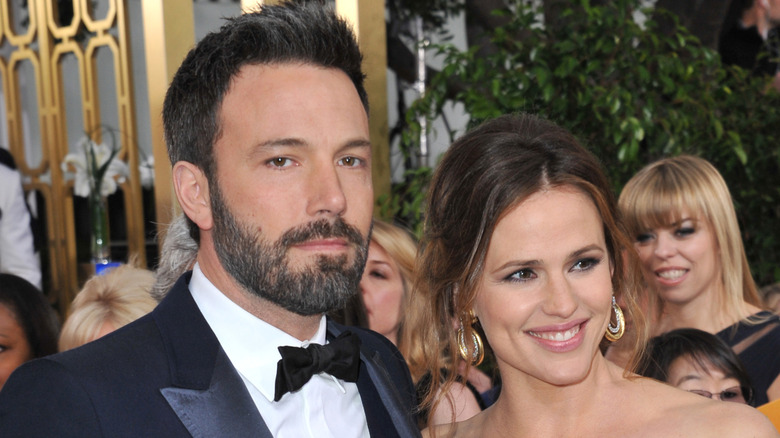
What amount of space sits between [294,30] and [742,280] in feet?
8.07

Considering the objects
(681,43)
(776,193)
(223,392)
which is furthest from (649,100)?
(223,392)

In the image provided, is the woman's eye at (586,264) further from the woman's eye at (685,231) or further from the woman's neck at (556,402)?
the woman's eye at (685,231)

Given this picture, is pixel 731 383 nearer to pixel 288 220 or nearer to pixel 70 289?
pixel 288 220

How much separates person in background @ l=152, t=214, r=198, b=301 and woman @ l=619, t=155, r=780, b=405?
191cm

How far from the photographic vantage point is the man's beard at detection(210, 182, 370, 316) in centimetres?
152

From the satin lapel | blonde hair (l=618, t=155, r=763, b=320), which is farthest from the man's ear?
blonde hair (l=618, t=155, r=763, b=320)

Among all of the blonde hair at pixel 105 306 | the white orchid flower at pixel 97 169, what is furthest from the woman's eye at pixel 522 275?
the white orchid flower at pixel 97 169

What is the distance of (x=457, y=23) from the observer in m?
6.38

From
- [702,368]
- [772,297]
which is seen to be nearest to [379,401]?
[702,368]

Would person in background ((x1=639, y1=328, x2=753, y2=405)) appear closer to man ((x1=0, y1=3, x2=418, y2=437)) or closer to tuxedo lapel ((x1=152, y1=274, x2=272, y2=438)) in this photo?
man ((x1=0, y1=3, x2=418, y2=437))

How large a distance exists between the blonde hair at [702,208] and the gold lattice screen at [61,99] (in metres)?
2.11

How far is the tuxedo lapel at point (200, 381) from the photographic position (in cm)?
144

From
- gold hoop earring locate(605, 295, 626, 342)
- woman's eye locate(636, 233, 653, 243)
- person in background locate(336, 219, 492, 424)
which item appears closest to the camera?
gold hoop earring locate(605, 295, 626, 342)

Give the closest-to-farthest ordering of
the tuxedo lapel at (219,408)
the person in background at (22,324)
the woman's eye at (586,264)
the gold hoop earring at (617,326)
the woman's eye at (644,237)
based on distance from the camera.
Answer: the tuxedo lapel at (219,408)
the woman's eye at (586,264)
the gold hoop earring at (617,326)
the person in background at (22,324)
the woman's eye at (644,237)
